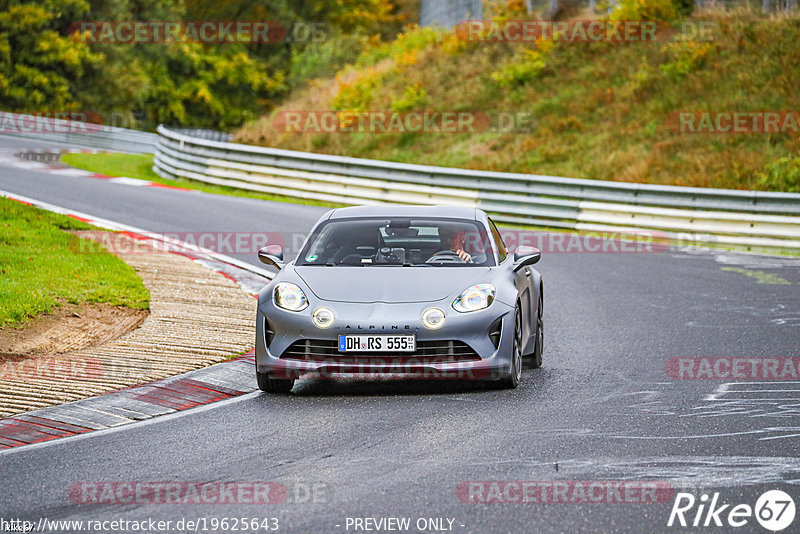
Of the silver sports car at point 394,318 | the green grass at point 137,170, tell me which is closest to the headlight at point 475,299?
the silver sports car at point 394,318

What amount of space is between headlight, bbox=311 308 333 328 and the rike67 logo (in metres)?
3.39

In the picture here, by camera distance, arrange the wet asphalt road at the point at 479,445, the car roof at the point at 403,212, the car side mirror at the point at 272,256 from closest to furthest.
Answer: the wet asphalt road at the point at 479,445, the car side mirror at the point at 272,256, the car roof at the point at 403,212

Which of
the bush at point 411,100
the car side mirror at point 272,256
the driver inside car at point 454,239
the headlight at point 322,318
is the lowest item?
the headlight at point 322,318

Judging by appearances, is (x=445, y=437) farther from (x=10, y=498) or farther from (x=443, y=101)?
(x=443, y=101)

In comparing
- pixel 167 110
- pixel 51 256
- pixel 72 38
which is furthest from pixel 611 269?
pixel 167 110

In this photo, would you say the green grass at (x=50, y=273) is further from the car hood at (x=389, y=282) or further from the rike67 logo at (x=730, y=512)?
the rike67 logo at (x=730, y=512)

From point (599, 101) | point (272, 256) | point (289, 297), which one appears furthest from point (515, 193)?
point (289, 297)

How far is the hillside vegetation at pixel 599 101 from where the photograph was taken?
26797mm

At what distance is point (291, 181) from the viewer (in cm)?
2670

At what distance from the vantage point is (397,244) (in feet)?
33.1

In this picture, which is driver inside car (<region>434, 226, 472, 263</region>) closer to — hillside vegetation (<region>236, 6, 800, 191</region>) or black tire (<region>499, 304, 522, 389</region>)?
black tire (<region>499, 304, 522, 389</region>)

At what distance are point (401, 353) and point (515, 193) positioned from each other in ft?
51.8

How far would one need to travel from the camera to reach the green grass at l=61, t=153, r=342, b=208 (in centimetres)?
2680

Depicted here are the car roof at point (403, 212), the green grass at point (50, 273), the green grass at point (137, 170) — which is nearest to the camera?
the car roof at point (403, 212)
